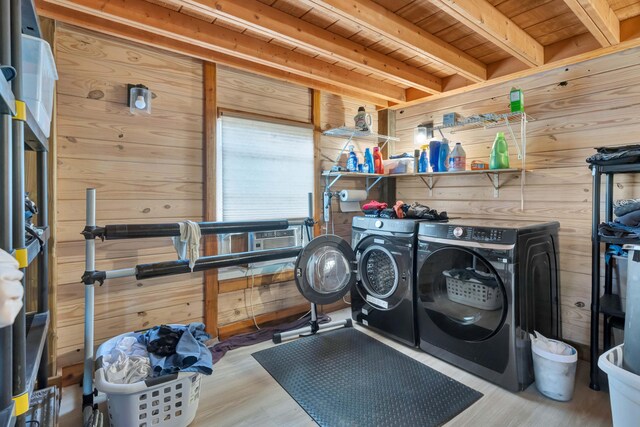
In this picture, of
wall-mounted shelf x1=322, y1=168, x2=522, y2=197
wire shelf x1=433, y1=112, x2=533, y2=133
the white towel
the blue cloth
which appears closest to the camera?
the blue cloth

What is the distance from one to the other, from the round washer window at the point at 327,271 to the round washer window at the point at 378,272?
22cm

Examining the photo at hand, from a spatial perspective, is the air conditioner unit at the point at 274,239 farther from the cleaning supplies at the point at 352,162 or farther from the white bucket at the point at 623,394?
the white bucket at the point at 623,394

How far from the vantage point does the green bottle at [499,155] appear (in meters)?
2.48

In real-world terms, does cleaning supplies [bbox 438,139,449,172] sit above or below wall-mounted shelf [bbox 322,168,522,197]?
above

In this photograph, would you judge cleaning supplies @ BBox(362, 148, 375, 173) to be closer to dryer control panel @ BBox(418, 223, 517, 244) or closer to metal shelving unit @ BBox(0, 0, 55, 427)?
dryer control panel @ BBox(418, 223, 517, 244)

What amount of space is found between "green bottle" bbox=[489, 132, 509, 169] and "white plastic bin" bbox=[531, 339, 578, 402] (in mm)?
1287

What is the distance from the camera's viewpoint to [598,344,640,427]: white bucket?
133 cm

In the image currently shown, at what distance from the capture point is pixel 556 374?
1796 millimetres

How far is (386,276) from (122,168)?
206 cm

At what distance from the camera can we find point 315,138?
10.1 feet

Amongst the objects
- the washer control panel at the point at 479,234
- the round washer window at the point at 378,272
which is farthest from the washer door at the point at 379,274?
the washer control panel at the point at 479,234

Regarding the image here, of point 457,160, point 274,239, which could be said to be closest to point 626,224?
point 457,160

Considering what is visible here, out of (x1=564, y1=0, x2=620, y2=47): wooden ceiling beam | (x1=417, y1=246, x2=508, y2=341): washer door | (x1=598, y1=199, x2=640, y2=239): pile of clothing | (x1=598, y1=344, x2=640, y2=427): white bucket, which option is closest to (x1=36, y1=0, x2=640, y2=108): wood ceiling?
(x1=564, y1=0, x2=620, y2=47): wooden ceiling beam

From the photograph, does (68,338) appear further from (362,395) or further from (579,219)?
(579,219)
